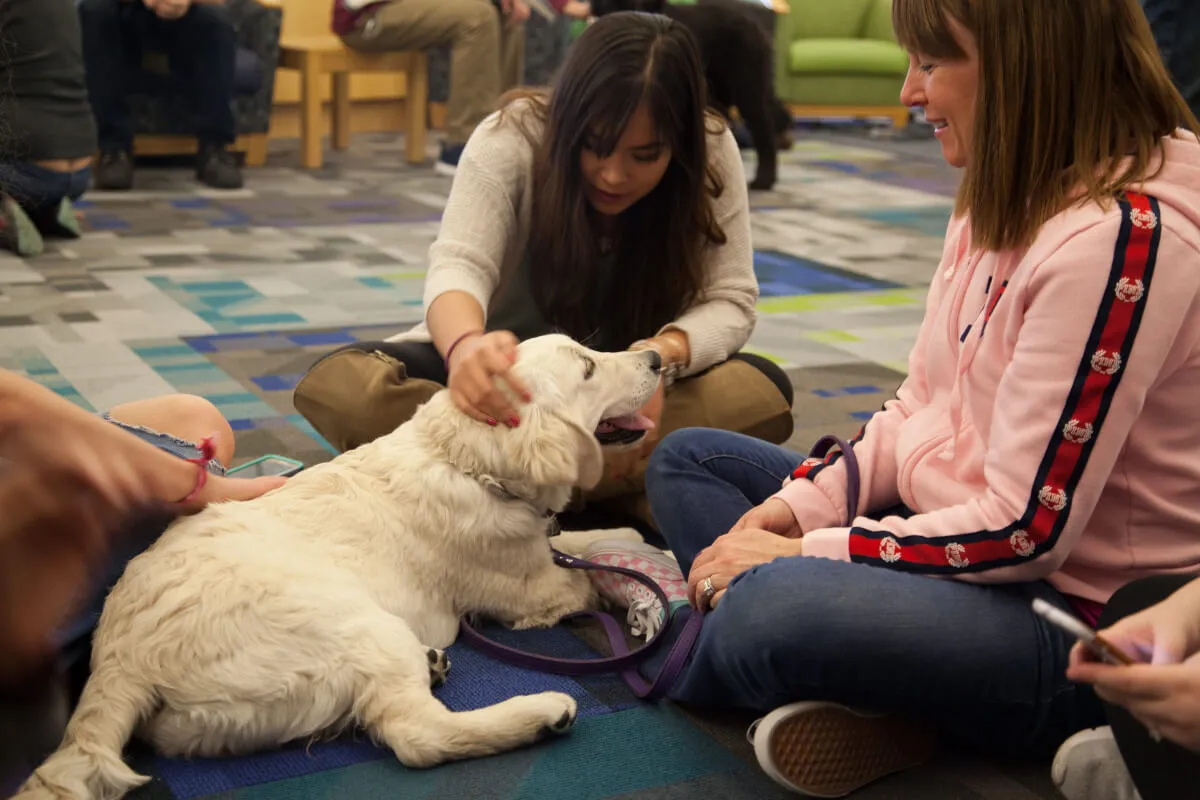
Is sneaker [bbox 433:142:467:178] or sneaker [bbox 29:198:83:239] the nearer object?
sneaker [bbox 29:198:83:239]

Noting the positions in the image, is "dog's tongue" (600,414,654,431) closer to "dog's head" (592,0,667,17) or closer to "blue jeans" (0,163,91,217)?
"blue jeans" (0,163,91,217)

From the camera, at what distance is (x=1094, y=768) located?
60.2 inches

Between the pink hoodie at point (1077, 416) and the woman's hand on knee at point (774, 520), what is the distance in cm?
16

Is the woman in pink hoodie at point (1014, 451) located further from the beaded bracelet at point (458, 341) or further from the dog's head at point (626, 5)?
the dog's head at point (626, 5)

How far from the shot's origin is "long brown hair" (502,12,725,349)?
227cm

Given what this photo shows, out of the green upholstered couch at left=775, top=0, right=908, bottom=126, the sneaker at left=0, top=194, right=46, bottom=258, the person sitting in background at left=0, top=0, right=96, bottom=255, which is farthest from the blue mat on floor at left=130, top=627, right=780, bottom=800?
the green upholstered couch at left=775, top=0, right=908, bottom=126

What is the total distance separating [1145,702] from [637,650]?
92 centimetres

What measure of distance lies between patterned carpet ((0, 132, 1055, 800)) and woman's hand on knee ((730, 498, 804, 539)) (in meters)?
0.29

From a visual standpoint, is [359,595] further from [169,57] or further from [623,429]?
[169,57]

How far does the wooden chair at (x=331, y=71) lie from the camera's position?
721 centimetres

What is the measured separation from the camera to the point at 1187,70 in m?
3.55

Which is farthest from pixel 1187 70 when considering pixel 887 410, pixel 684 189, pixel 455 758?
pixel 455 758

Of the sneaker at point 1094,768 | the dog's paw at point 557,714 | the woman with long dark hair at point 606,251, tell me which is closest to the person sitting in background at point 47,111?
the woman with long dark hair at point 606,251

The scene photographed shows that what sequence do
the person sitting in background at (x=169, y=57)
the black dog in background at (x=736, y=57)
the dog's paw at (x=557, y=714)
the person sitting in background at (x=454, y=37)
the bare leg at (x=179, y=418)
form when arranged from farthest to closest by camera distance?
the person sitting in background at (x=454, y=37) → the black dog in background at (x=736, y=57) → the person sitting in background at (x=169, y=57) → the bare leg at (x=179, y=418) → the dog's paw at (x=557, y=714)
